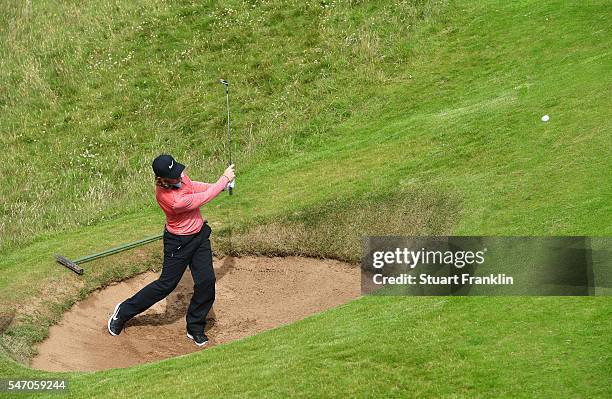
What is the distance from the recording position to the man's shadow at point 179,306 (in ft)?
57.5

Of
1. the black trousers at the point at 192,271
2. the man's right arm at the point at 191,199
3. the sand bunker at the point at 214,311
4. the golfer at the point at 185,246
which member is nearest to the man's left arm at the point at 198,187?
the golfer at the point at 185,246

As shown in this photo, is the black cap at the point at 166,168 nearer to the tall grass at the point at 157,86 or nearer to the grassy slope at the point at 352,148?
the grassy slope at the point at 352,148

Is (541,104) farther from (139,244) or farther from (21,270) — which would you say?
(21,270)

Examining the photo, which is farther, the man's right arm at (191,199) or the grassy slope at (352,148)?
the man's right arm at (191,199)

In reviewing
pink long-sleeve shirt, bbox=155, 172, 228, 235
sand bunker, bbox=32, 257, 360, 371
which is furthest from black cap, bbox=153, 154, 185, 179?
sand bunker, bbox=32, 257, 360, 371

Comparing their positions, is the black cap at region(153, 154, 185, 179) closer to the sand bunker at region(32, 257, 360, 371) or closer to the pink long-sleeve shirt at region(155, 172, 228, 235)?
the pink long-sleeve shirt at region(155, 172, 228, 235)

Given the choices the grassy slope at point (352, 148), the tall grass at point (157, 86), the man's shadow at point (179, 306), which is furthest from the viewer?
the tall grass at point (157, 86)

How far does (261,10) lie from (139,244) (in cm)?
1563

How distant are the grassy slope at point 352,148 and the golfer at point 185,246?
157cm

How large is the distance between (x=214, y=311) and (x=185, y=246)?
2262 mm

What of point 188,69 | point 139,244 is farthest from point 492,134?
point 188,69

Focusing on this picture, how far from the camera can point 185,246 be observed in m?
16.0

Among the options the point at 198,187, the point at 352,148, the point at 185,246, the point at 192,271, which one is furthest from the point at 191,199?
the point at 352,148

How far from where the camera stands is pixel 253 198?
2109 cm
